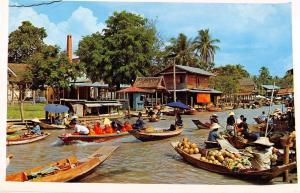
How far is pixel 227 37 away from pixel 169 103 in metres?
1.40

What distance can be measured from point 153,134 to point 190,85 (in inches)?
41.3

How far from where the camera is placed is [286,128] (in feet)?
18.3

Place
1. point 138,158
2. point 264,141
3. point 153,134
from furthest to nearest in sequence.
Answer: point 153,134 → point 138,158 → point 264,141

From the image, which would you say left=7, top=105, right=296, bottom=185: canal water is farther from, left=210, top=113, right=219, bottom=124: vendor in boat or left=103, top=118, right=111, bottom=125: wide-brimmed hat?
left=103, top=118, right=111, bottom=125: wide-brimmed hat

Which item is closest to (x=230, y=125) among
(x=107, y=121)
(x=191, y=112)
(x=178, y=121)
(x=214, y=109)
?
(x=214, y=109)

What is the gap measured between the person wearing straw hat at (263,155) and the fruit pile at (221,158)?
12 cm

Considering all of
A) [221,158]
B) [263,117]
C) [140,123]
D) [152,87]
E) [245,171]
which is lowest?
[245,171]

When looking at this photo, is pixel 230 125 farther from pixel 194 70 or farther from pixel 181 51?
pixel 181 51

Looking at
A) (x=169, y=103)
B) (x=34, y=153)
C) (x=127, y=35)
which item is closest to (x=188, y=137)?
(x=169, y=103)

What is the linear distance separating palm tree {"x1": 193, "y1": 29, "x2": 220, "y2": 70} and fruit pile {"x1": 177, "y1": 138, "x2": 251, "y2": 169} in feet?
Result: 4.20

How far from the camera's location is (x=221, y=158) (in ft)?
17.9

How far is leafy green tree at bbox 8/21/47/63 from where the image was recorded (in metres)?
5.43

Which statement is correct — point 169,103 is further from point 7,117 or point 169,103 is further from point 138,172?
point 7,117

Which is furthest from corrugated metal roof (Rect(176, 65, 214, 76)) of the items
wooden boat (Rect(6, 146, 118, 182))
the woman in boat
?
wooden boat (Rect(6, 146, 118, 182))
